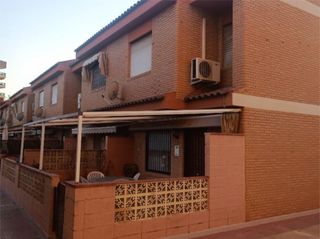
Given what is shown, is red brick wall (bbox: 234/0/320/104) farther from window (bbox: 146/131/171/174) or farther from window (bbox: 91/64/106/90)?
window (bbox: 91/64/106/90)

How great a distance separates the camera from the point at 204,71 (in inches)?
479

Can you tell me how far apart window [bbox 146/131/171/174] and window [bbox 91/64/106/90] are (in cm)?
569

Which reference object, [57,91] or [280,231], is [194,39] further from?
[57,91]

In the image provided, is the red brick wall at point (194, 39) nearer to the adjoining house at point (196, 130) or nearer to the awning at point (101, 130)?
the adjoining house at point (196, 130)

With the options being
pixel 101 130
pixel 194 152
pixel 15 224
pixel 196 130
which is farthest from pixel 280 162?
pixel 101 130

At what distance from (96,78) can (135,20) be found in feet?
20.4

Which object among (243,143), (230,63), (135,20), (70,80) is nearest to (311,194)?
(243,143)

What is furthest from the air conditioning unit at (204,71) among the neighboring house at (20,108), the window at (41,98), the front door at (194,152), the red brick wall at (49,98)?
the neighboring house at (20,108)

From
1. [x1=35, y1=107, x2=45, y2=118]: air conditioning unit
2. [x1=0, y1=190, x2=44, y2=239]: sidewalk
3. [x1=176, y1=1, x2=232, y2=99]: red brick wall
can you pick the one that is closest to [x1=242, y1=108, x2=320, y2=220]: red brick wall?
[x1=176, y1=1, x2=232, y2=99]: red brick wall

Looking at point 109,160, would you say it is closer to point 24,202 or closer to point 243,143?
point 24,202

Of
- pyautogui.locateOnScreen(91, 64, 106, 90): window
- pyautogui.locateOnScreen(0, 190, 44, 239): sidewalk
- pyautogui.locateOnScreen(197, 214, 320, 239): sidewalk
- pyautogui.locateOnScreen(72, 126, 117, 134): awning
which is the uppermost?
pyautogui.locateOnScreen(91, 64, 106, 90): window

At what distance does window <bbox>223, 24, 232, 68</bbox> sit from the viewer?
13010mm

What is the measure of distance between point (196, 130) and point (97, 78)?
31.6 ft

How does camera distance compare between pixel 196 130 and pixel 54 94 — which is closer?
pixel 196 130
